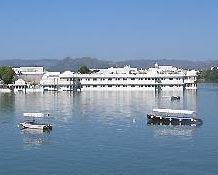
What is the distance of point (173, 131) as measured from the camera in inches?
1169

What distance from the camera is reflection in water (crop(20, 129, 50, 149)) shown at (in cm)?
2497

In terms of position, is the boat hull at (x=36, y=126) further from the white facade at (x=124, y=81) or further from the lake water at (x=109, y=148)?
the white facade at (x=124, y=81)

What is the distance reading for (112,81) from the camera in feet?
288

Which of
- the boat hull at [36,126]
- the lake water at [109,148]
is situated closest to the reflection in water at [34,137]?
the lake water at [109,148]

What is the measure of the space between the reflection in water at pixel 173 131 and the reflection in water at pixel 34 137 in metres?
5.78

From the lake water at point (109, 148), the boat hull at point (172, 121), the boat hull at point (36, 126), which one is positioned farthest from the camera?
the boat hull at point (172, 121)

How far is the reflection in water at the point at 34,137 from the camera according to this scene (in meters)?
25.0

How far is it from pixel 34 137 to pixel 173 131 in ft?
25.3

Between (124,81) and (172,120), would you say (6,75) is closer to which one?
(124,81)

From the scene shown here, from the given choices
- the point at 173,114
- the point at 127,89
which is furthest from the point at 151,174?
the point at 127,89

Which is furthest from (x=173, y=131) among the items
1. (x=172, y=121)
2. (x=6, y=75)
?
(x=6, y=75)

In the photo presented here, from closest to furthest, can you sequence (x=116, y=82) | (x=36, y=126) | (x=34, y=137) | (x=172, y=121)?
(x=34, y=137) < (x=36, y=126) < (x=172, y=121) < (x=116, y=82)

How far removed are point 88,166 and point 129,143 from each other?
5364mm

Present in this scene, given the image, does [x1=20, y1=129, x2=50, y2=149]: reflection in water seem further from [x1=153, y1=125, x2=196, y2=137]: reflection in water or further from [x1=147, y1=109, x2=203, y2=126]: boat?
[x1=147, y1=109, x2=203, y2=126]: boat
